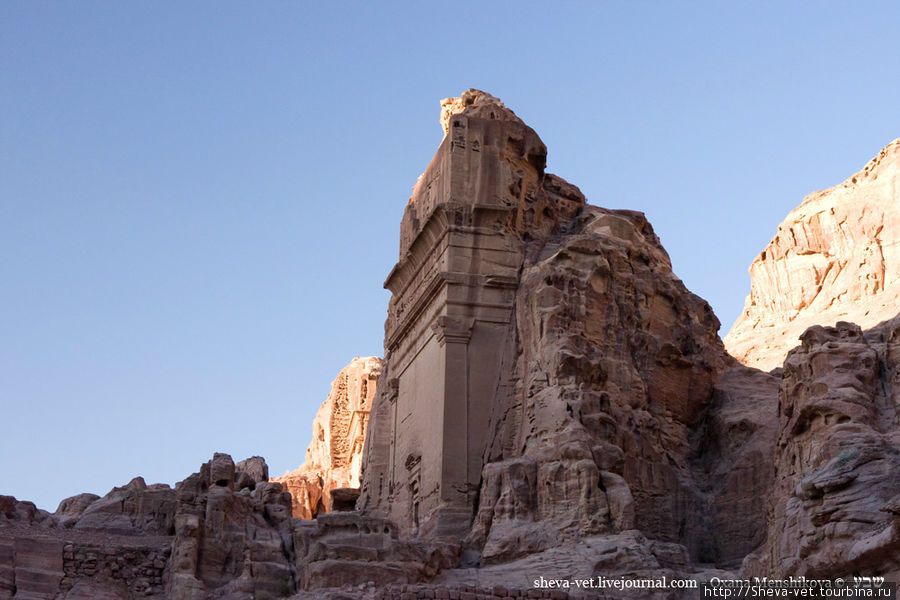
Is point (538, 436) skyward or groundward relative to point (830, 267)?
groundward

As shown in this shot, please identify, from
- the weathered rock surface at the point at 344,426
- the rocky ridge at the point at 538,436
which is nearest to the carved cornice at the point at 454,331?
the rocky ridge at the point at 538,436

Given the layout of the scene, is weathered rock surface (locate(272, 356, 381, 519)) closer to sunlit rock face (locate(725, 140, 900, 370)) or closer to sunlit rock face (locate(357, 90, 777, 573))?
sunlit rock face (locate(357, 90, 777, 573))

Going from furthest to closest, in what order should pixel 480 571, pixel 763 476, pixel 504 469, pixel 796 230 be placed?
pixel 796 230 → pixel 763 476 → pixel 504 469 → pixel 480 571

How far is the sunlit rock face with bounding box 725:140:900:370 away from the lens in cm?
3459

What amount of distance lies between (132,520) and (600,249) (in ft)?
37.9

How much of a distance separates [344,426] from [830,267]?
1886 cm

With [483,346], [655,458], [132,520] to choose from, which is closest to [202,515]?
[132,520]

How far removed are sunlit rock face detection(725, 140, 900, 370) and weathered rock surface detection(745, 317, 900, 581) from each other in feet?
19.3

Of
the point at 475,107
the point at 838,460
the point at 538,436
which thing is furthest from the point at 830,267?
the point at 838,460

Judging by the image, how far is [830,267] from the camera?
37250mm

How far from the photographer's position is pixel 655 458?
3139cm

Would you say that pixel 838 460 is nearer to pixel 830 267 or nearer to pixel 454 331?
pixel 454 331

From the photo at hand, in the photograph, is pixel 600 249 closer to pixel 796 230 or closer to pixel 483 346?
pixel 483 346

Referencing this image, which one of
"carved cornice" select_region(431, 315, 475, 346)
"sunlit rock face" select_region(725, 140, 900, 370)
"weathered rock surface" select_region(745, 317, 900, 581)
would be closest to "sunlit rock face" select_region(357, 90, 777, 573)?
"carved cornice" select_region(431, 315, 475, 346)
